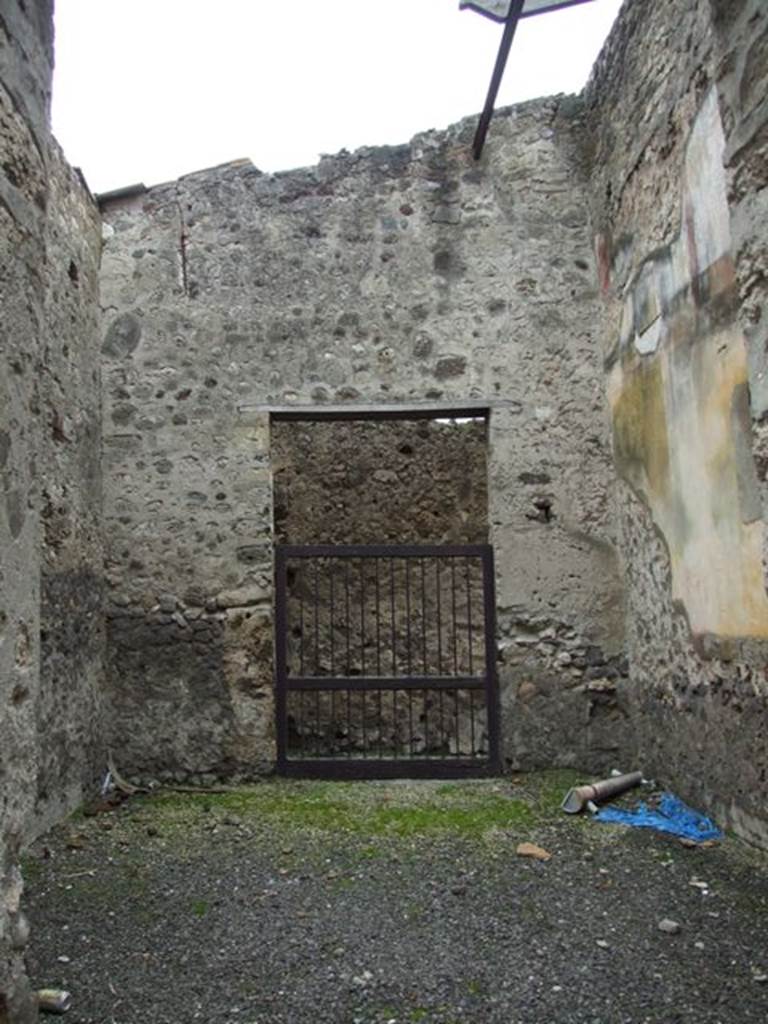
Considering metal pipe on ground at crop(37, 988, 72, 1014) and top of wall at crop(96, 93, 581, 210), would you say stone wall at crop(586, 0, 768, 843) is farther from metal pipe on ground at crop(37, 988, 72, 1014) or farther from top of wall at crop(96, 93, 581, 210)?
metal pipe on ground at crop(37, 988, 72, 1014)

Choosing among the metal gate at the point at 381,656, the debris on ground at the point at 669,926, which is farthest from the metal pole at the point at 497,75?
the debris on ground at the point at 669,926

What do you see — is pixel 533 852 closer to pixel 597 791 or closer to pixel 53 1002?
pixel 597 791

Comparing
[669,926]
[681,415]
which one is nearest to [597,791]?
[669,926]

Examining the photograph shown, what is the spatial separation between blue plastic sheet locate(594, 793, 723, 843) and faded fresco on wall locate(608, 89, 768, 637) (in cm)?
84

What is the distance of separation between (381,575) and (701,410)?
424 cm

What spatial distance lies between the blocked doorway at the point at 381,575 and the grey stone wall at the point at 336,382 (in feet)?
6.53

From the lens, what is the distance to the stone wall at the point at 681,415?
3.58 m

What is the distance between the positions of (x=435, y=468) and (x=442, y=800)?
159 inches

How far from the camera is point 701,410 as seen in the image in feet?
12.8

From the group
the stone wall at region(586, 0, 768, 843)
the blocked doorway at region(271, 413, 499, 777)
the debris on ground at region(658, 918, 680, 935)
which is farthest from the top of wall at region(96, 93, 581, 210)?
the debris on ground at region(658, 918, 680, 935)

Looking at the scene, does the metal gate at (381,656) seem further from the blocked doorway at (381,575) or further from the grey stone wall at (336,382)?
the grey stone wall at (336,382)

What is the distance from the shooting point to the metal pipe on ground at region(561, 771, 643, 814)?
4.21 meters

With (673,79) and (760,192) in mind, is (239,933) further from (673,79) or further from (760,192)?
(673,79)

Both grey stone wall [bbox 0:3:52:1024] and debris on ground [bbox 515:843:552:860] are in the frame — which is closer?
grey stone wall [bbox 0:3:52:1024]
